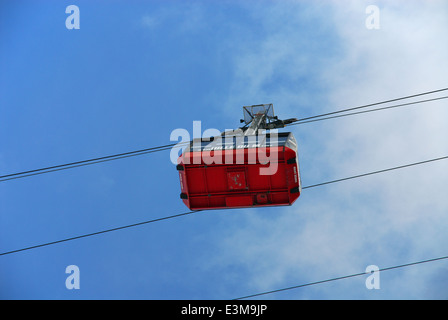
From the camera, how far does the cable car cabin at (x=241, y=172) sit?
1300cm

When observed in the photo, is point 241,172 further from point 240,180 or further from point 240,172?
point 240,180

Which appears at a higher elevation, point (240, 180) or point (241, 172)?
point (241, 172)

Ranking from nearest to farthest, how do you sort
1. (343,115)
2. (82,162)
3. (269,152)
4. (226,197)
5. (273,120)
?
(269,152) → (226,197) → (82,162) → (343,115) → (273,120)

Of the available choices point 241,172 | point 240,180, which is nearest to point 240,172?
point 241,172

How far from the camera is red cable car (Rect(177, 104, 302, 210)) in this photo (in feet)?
42.7

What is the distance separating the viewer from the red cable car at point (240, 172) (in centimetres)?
1300

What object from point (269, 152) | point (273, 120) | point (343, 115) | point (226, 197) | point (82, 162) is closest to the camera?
point (269, 152)

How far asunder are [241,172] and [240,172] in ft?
0.10

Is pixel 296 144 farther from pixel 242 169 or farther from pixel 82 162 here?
pixel 82 162

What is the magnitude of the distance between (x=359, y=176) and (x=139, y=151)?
26.7ft

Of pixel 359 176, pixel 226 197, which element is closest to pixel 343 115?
pixel 359 176

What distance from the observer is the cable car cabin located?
13.0 m

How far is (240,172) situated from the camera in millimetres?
13289

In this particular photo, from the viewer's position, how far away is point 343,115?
16797 mm
